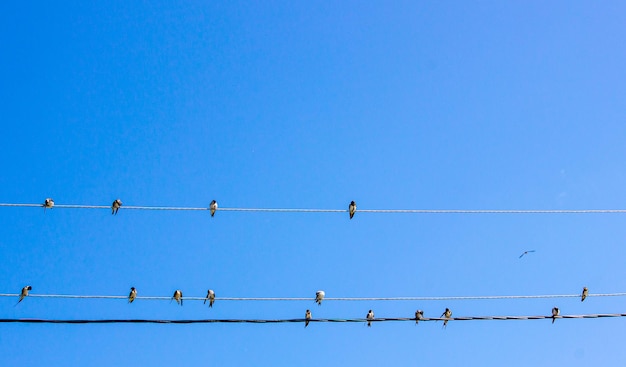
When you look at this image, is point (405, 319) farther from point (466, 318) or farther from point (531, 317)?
point (531, 317)

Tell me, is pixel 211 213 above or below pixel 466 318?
above

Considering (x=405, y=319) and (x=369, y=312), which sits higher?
(x=369, y=312)

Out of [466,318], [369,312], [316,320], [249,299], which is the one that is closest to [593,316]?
[466,318]

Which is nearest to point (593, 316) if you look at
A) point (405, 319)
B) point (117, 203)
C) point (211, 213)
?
point (405, 319)

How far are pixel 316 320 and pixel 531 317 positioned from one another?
348cm

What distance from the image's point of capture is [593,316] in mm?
10328

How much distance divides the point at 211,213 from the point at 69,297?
4.90m

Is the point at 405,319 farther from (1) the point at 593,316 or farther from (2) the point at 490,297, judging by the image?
(1) the point at 593,316

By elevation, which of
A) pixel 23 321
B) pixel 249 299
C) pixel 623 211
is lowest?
pixel 23 321

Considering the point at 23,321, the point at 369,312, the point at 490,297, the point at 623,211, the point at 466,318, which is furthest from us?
the point at 369,312

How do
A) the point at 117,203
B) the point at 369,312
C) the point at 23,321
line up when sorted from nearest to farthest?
the point at 23,321 → the point at 117,203 → the point at 369,312

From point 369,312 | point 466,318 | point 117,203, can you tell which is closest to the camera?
point 466,318

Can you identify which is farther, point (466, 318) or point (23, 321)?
point (466, 318)

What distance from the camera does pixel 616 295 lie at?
11422 mm
